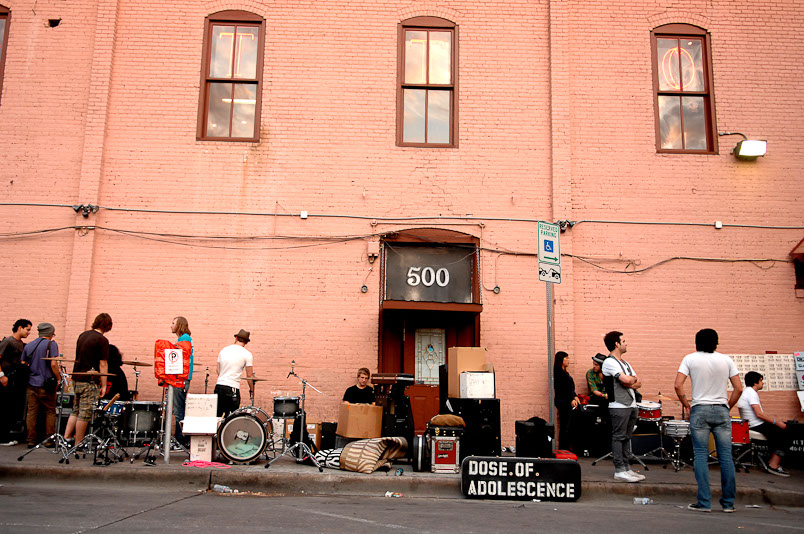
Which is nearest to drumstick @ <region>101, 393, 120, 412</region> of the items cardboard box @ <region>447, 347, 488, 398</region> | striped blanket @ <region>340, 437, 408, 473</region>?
striped blanket @ <region>340, 437, 408, 473</region>

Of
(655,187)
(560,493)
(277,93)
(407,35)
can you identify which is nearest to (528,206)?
(655,187)

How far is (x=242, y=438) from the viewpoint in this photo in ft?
30.6

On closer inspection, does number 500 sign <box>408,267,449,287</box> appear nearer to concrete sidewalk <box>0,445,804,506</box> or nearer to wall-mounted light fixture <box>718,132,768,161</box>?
concrete sidewalk <box>0,445,804,506</box>

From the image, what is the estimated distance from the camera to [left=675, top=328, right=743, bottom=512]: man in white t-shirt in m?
7.55

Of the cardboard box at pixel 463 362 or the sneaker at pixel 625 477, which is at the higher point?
the cardboard box at pixel 463 362

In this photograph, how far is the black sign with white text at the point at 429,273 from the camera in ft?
39.1

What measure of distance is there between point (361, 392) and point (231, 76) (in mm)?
6042

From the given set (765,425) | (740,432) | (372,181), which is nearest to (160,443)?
(372,181)

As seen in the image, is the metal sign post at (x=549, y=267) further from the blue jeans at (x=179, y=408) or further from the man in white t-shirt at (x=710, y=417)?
the blue jeans at (x=179, y=408)

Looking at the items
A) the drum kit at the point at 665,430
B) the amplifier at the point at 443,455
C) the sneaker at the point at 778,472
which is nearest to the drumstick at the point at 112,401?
the amplifier at the point at 443,455

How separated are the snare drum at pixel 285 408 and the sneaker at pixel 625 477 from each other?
4.33 metres

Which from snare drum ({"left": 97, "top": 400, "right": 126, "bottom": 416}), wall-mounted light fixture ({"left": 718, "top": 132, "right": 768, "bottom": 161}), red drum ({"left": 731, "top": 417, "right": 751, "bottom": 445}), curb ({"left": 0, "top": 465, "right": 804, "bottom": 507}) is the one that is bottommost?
curb ({"left": 0, "top": 465, "right": 804, "bottom": 507})

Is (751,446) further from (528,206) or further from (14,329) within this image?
(14,329)

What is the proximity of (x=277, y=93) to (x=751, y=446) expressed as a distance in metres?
9.25
